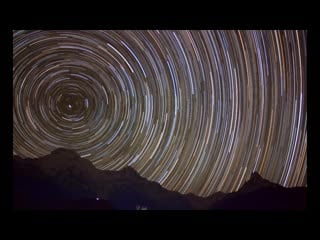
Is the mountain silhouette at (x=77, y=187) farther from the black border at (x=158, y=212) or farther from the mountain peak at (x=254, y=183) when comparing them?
the mountain peak at (x=254, y=183)

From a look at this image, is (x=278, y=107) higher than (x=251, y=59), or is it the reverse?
(x=251, y=59)

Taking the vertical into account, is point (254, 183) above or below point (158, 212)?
above

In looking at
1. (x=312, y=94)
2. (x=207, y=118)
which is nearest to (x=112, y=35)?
(x=207, y=118)

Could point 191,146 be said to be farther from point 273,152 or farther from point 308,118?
point 308,118

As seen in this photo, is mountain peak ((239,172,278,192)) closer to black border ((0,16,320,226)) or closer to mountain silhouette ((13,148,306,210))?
black border ((0,16,320,226))

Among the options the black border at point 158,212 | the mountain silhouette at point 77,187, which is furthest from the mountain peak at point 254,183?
the mountain silhouette at point 77,187

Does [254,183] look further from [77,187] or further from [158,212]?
[77,187]

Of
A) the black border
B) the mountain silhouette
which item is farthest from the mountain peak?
the mountain silhouette

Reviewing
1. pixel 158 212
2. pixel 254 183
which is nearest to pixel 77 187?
pixel 158 212

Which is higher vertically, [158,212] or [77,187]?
[77,187]
